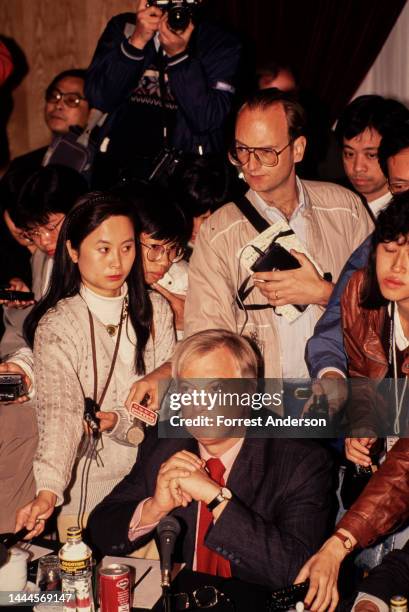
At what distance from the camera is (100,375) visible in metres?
3.02

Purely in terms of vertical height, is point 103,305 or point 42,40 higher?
point 42,40

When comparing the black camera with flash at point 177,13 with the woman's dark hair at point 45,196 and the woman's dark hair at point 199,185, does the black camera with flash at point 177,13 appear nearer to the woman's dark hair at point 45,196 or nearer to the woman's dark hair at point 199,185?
the woman's dark hair at point 199,185

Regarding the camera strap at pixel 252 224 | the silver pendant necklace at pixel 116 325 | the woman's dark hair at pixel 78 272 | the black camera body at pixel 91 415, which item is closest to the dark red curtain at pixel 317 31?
the camera strap at pixel 252 224

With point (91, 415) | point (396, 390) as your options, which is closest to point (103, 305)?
point (91, 415)

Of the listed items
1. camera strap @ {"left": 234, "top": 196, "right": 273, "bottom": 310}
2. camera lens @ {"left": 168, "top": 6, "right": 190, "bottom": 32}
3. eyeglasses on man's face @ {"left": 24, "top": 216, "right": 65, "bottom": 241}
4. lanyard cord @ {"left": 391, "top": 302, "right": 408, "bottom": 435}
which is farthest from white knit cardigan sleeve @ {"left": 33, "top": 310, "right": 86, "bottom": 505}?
camera lens @ {"left": 168, "top": 6, "right": 190, "bottom": 32}

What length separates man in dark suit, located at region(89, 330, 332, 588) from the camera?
96.0 inches

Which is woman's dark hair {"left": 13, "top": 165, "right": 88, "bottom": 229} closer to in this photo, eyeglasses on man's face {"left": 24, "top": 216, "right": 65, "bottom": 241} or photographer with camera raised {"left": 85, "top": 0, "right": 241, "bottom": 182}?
eyeglasses on man's face {"left": 24, "top": 216, "right": 65, "bottom": 241}

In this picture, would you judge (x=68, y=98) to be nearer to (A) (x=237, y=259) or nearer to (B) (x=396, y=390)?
(A) (x=237, y=259)

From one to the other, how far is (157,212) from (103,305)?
1.53 feet

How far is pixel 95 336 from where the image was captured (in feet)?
9.89

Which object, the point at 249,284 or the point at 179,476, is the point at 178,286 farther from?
the point at 179,476

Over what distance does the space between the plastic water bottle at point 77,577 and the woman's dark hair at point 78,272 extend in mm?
930

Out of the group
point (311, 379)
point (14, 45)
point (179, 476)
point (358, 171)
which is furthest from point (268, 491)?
point (14, 45)

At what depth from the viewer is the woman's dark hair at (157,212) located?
3305 mm
